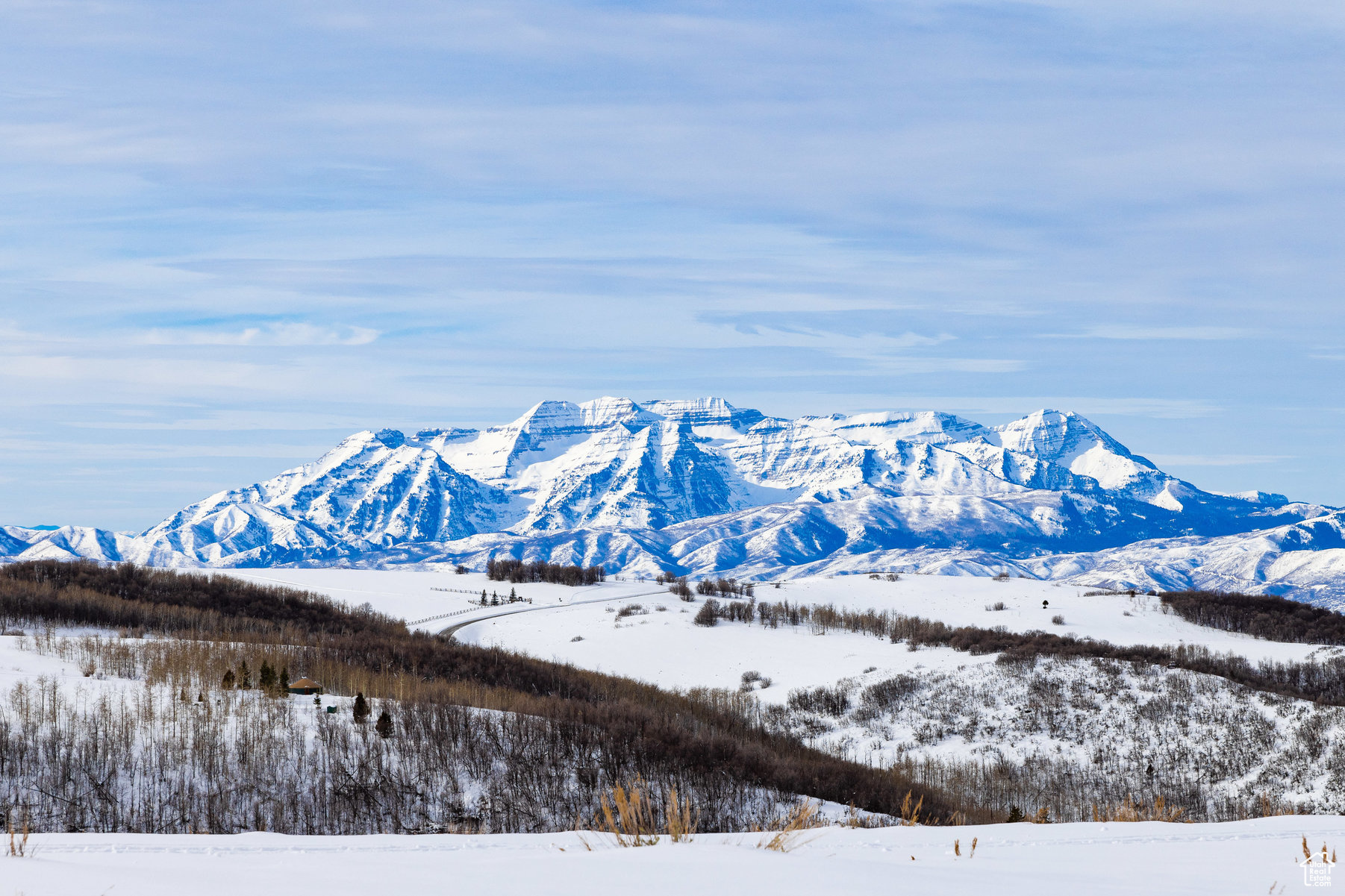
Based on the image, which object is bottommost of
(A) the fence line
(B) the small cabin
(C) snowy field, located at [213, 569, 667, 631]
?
(B) the small cabin

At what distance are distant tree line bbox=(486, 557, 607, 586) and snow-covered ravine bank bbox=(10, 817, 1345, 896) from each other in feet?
345

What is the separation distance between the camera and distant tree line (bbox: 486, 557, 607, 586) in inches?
4793

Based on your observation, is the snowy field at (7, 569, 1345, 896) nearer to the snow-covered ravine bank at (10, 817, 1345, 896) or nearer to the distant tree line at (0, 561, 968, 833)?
the snow-covered ravine bank at (10, 817, 1345, 896)

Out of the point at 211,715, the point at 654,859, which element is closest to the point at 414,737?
the point at 211,715

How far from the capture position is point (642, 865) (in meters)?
11.5

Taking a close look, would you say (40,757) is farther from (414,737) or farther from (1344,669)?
(1344,669)

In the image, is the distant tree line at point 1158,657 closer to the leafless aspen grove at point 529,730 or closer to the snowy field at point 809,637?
the leafless aspen grove at point 529,730

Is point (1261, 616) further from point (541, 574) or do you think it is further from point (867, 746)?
point (541, 574)

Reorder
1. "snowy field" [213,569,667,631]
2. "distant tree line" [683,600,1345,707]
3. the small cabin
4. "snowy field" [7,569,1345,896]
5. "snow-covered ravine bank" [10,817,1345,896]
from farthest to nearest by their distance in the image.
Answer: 1. "snowy field" [213,569,667,631]
2. "distant tree line" [683,600,1345,707]
3. the small cabin
4. "snowy field" [7,569,1345,896]
5. "snow-covered ravine bank" [10,817,1345,896]

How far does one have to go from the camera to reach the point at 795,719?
54562 mm

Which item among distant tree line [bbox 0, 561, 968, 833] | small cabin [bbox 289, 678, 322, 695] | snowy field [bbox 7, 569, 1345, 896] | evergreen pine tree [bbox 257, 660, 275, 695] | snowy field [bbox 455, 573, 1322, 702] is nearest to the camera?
snowy field [bbox 7, 569, 1345, 896]

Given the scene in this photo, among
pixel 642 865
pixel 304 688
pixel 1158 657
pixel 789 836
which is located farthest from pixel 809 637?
pixel 642 865

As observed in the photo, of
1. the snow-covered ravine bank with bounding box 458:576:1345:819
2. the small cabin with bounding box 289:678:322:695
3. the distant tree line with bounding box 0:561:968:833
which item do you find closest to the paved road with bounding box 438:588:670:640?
the snow-covered ravine bank with bounding box 458:576:1345:819

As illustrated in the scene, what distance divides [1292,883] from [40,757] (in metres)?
20.9
